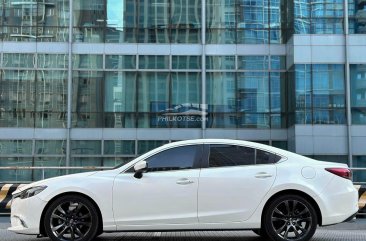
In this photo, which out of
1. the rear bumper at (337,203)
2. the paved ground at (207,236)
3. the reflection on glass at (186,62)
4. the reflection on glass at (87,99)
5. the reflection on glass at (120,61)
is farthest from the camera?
the reflection on glass at (186,62)

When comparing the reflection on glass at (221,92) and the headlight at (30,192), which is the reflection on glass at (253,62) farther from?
the headlight at (30,192)

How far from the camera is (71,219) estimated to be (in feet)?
25.6

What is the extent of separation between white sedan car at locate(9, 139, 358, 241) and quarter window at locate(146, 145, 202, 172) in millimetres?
72

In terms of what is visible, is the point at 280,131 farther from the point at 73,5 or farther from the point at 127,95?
the point at 73,5

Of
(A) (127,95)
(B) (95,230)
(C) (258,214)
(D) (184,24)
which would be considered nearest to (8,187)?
(B) (95,230)

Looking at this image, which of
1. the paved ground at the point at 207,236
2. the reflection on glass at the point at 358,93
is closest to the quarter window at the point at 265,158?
the paved ground at the point at 207,236

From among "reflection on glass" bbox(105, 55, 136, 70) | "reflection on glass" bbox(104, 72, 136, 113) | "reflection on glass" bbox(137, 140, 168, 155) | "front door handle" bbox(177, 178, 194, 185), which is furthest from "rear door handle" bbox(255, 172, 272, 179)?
"reflection on glass" bbox(105, 55, 136, 70)

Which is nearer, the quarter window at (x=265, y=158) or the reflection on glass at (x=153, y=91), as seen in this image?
the quarter window at (x=265, y=158)

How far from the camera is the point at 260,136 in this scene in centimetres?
2625

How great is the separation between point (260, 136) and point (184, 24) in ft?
20.6

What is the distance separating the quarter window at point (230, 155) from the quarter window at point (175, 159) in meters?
0.22

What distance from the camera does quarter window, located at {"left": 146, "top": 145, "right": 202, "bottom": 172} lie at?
8039 millimetres

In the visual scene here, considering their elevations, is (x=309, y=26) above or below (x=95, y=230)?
above

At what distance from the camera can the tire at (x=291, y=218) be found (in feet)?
25.7
